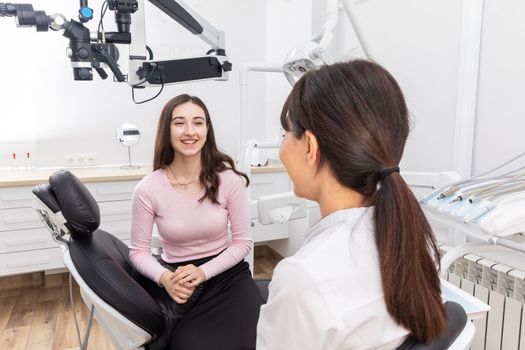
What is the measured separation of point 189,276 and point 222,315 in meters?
0.17

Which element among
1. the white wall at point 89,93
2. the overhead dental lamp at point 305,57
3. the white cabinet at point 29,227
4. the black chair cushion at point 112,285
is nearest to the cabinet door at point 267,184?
the white wall at point 89,93

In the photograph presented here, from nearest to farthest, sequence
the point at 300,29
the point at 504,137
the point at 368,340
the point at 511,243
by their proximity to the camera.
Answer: the point at 368,340, the point at 511,243, the point at 504,137, the point at 300,29

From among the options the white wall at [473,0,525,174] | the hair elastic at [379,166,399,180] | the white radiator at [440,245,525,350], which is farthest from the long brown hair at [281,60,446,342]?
the white wall at [473,0,525,174]

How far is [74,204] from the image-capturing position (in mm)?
1061

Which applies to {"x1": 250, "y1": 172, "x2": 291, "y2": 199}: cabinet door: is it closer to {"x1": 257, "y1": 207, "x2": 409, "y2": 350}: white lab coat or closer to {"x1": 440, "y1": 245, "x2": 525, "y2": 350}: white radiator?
{"x1": 440, "y1": 245, "x2": 525, "y2": 350}: white radiator

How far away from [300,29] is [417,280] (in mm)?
2509

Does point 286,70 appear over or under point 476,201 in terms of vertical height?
over

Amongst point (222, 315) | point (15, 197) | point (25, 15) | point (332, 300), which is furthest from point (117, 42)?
point (15, 197)

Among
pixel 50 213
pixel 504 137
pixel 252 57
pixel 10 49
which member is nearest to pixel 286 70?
pixel 504 137

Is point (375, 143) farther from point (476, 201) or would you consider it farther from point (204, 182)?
point (204, 182)

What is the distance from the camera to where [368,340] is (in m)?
0.56

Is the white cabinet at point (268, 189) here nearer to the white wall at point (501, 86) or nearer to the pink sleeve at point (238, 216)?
the pink sleeve at point (238, 216)

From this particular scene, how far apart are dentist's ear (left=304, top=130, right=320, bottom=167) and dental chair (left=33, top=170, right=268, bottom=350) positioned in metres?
0.69

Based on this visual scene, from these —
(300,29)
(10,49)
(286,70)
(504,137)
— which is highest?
(300,29)
